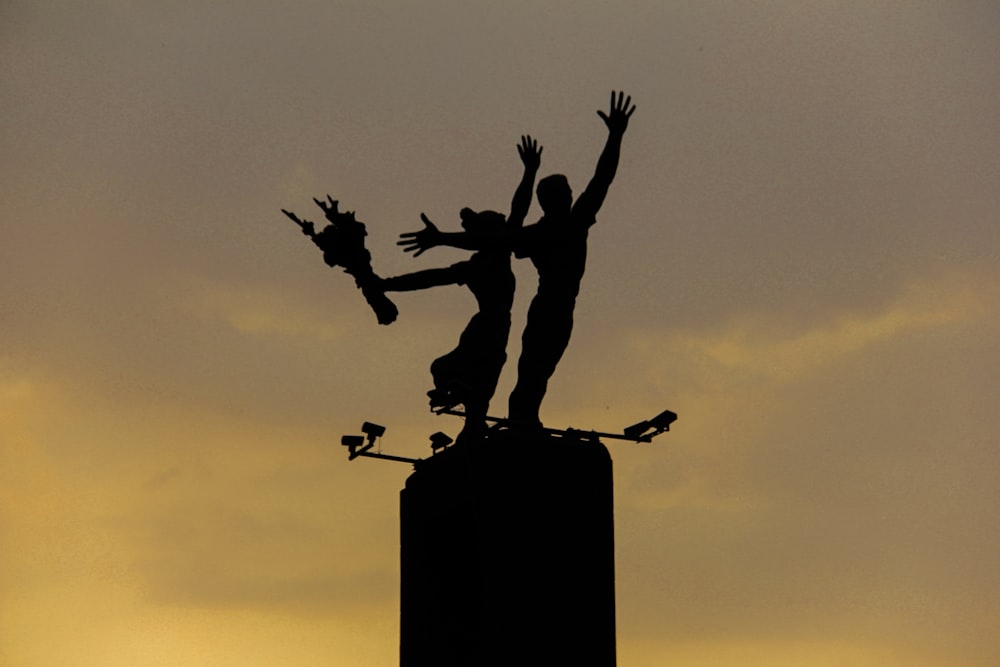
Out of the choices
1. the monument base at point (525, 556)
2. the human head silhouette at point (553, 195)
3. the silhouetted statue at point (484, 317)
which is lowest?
the monument base at point (525, 556)

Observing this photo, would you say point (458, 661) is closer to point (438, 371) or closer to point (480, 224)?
point (438, 371)

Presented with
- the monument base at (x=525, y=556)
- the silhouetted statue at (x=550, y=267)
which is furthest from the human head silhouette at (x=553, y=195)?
the monument base at (x=525, y=556)

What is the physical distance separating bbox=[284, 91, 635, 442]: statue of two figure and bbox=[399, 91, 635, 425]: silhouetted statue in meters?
0.01

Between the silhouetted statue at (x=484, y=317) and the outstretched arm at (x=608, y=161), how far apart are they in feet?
1.99

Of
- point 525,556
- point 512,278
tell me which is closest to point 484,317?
point 512,278

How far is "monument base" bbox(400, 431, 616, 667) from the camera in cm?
2225

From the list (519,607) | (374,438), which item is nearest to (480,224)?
(374,438)

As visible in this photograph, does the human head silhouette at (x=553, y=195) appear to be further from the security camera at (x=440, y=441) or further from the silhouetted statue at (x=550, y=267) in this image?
the security camera at (x=440, y=441)

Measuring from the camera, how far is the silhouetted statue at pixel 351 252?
23.7 m

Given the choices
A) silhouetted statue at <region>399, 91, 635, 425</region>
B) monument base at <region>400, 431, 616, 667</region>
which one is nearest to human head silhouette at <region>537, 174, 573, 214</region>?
silhouetted statue at <region>399, 91, 635, 425</region>

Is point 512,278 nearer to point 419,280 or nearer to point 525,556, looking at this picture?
point 419,280

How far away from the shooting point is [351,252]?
77.9 feet

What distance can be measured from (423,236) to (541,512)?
306 centimetres

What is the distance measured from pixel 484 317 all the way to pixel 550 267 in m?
0.87
